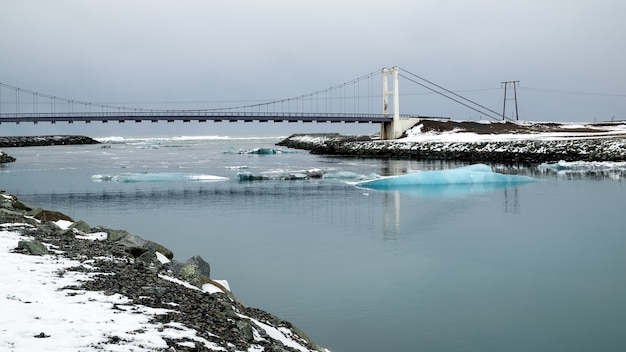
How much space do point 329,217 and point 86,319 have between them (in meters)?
13.0

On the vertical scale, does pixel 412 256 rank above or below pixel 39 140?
below

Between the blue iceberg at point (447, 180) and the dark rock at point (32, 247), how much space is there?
19.4 metres

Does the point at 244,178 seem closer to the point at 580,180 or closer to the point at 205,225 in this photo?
the point at 205,225

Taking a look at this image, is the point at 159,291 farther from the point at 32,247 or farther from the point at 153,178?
the point at 153,178

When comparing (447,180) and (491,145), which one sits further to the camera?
(491,145)

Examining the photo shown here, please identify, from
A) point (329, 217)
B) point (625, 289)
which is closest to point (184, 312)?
point (625, 289)

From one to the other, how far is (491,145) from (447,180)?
909 inches

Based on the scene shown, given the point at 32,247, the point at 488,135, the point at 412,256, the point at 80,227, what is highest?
the point at 488,135

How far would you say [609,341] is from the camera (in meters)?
6.92

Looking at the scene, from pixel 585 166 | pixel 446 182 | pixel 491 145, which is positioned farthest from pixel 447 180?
pixel 491 145

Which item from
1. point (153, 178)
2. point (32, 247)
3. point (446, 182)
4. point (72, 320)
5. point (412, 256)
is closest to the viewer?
point (72, 320)

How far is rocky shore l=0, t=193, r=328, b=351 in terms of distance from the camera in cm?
479

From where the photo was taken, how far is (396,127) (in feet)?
217

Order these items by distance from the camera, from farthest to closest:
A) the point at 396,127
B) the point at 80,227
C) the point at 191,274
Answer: the point at 396,127 < the point at 80,227 < the point at 191,274
